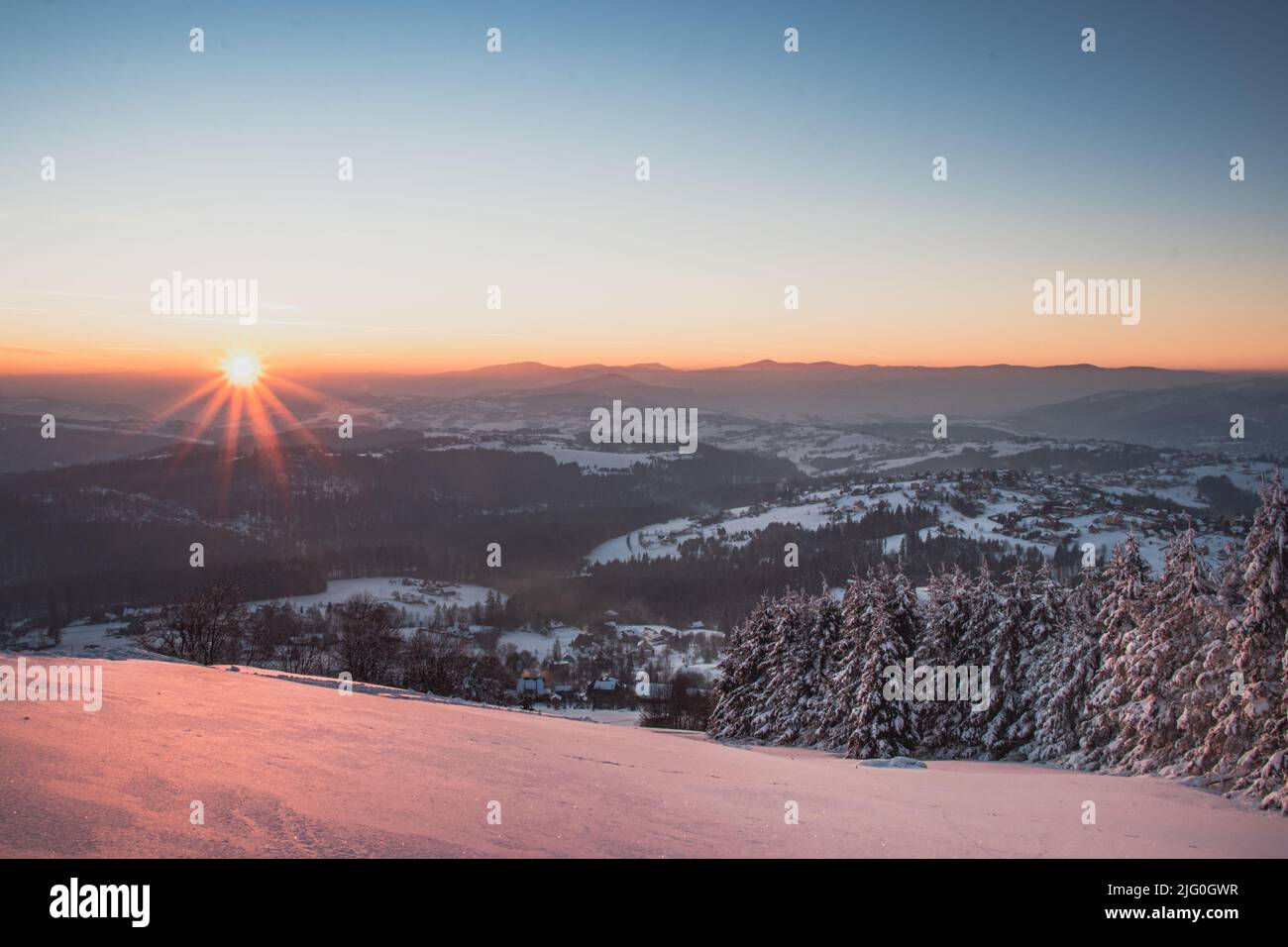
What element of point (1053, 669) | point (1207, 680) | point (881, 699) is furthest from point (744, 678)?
point (1207, 680)

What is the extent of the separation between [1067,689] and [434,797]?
29.3 m

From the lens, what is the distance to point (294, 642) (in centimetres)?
5450

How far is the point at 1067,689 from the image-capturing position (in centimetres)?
3000

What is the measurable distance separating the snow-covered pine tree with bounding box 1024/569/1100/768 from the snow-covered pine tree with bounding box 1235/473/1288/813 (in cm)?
986

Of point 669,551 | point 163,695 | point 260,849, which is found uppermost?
point 260,849

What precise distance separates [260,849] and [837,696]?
100 ft

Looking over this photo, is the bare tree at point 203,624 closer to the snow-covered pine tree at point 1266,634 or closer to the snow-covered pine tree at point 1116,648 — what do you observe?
the snow-covered pine tree at point 1116,648

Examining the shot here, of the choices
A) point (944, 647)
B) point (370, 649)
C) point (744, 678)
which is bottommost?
point (744, 678)

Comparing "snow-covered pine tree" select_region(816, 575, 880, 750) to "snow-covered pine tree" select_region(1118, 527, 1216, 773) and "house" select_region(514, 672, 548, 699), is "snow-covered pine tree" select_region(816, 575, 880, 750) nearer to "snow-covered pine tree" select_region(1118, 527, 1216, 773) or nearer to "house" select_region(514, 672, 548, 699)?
"snow-covered pine tree" select_region(1118, 527, 1216, 773)

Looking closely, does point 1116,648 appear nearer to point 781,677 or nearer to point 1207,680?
point 1207,680

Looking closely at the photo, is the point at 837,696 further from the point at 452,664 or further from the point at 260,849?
the point at 260,849

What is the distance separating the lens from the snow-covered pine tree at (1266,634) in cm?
1875
